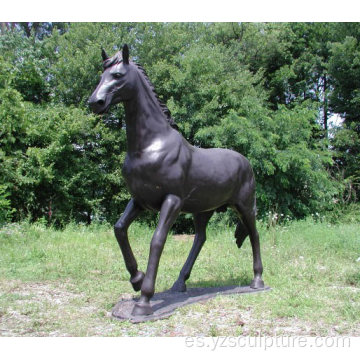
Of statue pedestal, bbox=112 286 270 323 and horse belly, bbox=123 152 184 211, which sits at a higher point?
horse belly, bbox=123 152 184 211

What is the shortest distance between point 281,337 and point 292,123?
8.08m

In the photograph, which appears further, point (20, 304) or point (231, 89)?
point (231, 89)

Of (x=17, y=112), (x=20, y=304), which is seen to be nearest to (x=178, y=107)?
(x=17, y=112)

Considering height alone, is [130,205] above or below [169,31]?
below

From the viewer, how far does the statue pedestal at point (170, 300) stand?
3361mm

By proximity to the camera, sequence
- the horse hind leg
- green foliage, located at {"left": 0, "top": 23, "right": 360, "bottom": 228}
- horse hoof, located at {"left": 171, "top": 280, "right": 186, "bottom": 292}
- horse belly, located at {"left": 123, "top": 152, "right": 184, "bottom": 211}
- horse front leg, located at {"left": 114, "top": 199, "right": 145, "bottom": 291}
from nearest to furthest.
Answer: horse belly, located at {"left": 123, "top": 152, "right": 184, "bottom": 211} < horse front leg, located at {"left": 114, "top": 199, "right": 145, "bottom": 291} < horse hoof, located at {"left": 171, "top": 280, "right": 186, "bottom": 292} < the horse hind leg < green foliage, located at {"left": 0, "top": 23, "right": 360, "bottom": 228}

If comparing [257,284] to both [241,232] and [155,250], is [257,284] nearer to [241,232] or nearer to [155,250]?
[241,232]

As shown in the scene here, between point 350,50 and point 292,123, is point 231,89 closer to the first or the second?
point 292,123

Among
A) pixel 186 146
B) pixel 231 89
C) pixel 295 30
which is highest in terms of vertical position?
pixel 295 30

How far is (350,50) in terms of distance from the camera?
13.3 m

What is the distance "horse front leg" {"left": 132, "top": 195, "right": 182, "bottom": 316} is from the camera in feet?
11.0

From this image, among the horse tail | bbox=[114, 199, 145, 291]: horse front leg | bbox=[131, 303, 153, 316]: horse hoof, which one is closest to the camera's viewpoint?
bbox=[131, 303, 153, 316]: horse hoof

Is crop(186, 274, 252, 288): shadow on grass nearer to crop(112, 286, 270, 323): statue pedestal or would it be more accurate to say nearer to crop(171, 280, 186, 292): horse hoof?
crop(112, 286, 270, 323): statue pedestal

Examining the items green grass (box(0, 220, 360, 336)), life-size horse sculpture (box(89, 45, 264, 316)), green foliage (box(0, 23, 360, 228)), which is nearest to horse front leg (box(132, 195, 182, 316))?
life-size horse sculpture (box(89, 45, 264, 316))
